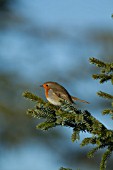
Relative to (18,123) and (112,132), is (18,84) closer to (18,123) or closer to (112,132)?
(18,123)

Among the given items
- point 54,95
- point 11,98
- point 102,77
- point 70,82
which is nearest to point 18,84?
point 11,98

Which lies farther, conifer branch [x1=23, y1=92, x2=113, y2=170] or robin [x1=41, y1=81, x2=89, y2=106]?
robin [x1=41, y1=81, x2=89, y2=106]

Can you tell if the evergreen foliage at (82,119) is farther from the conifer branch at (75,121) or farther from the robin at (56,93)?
the robin at (56,93)

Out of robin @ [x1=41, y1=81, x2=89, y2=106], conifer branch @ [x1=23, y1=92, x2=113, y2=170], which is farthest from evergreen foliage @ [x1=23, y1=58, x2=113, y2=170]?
robin @ [x1=41, y1=81, x2=89, y2=106]

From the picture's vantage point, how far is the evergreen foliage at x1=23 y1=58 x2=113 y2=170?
243 cm

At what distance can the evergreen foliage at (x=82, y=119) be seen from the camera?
243 cm

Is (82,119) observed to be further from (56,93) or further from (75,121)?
(56,93)

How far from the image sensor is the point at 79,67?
13320mm

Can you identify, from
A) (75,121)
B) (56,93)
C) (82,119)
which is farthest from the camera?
(56,93)

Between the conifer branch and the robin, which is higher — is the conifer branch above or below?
below

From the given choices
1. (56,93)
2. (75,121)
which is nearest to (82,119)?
(75,121)

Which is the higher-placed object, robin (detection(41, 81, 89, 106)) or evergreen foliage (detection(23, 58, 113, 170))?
robin (detection(41, 81, 89, 106))

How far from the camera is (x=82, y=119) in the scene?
2.45 metres

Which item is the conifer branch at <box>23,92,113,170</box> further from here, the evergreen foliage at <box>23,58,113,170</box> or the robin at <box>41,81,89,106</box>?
the robin at <box>41,81,89,106</box>
